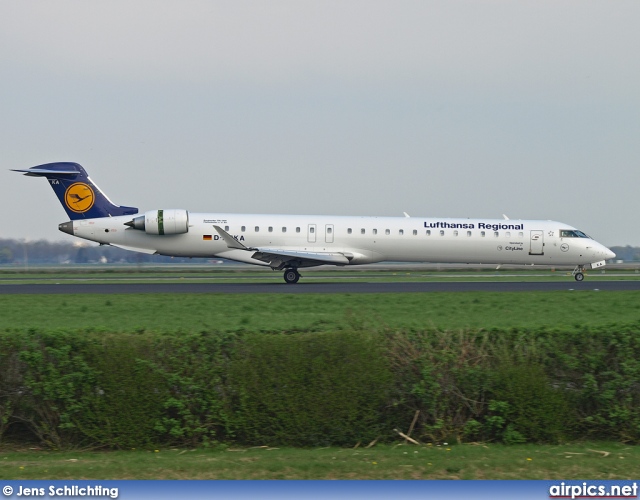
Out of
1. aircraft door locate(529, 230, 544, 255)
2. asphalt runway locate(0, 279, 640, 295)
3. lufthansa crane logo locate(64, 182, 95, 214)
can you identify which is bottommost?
asphalt runway locate(0, 279, 640, 295)

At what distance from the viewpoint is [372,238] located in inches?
1367

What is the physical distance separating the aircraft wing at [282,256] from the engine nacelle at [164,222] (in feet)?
4.76

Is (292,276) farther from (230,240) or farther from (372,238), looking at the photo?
(372,238)

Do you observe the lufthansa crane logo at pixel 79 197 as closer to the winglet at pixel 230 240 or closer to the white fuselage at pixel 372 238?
the white fuselage at pixel 372 238

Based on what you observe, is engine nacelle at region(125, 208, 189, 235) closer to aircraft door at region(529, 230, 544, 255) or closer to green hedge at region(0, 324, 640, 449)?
aircraft door at region(529, 230, 544, 255)

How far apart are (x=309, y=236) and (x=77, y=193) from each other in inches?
438

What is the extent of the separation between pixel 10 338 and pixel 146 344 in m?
1.66

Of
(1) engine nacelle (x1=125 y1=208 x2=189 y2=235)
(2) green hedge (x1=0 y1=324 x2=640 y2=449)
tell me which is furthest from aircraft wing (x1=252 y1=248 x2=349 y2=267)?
(2) green hedge (x1=0 y1=324 x2=640 y2=449)

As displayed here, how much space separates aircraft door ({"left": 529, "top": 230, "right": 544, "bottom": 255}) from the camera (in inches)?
1398

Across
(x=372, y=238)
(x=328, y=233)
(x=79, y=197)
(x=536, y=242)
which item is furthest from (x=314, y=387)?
(x=79, y=197)

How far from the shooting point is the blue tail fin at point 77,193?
35188 mm

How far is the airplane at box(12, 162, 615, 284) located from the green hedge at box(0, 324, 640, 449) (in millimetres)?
22788

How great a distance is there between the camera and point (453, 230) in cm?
3516

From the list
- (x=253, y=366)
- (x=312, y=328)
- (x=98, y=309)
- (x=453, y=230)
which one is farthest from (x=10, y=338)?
(x=453, y=230)
